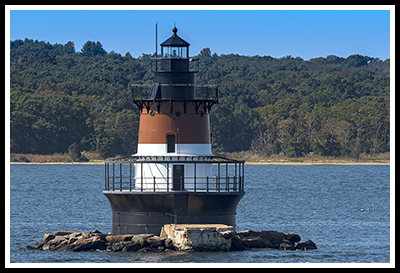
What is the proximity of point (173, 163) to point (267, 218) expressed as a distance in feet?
60.4

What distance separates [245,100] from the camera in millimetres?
167750

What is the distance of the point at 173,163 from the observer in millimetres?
38031

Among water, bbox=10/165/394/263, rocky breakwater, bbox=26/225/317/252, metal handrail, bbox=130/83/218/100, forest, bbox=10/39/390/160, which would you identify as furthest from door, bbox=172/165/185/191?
forest, bbox=10/39/390/160

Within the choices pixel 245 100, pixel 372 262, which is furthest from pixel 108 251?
pixel 245 100

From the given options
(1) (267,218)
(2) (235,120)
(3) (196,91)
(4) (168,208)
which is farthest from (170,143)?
(2) (235,120)

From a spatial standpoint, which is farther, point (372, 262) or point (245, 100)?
point (245, 100)

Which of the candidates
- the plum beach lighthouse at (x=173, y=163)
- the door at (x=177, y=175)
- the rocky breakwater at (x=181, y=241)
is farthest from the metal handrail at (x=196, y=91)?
the rocky breakwater at (x=181, y=241)

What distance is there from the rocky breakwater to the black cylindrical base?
639 millimetres

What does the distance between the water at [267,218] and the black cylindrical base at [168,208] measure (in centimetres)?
→ 190

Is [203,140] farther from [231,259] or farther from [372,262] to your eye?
[372,262]

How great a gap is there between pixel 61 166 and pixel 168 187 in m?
104

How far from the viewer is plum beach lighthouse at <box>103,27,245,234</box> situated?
37312 millimetres

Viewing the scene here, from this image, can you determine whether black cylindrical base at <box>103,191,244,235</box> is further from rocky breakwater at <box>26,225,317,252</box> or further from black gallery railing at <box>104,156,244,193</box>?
rocky breakwater at <box>26,225,317,252</box>

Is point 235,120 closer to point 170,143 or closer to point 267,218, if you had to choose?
point 267,218
